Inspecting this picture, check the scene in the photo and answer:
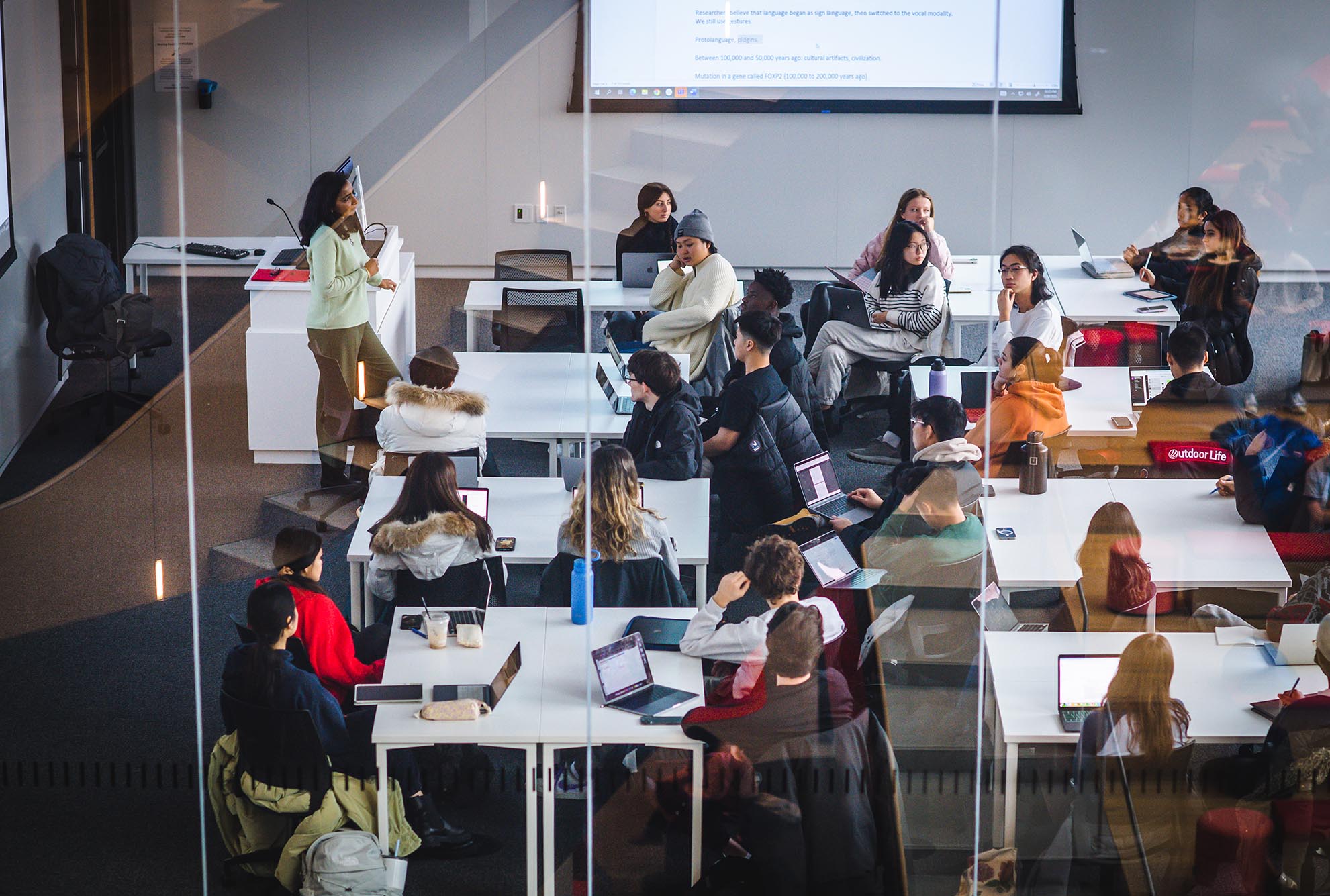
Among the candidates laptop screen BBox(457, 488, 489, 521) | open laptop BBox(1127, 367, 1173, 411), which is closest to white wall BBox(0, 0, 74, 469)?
laptop screen BBox(457, 488, 489, 521)

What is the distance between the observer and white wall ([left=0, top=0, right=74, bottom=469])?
3967mm

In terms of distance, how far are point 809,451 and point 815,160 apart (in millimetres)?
995

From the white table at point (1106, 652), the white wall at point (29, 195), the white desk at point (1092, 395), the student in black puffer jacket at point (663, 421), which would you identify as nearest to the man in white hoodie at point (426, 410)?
the student in black puffer jacket at point (663, 421)

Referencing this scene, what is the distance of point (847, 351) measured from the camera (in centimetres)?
460

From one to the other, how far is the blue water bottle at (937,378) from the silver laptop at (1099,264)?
577 millimetres

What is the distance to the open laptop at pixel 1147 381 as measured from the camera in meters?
4.95

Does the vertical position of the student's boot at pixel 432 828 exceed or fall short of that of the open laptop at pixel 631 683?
it falls short

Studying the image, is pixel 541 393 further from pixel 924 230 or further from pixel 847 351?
pixel 924 230

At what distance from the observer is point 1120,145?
4.18m

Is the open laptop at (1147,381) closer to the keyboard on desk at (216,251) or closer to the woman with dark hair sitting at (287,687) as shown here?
the woman with dark hair sitting at (287,687)

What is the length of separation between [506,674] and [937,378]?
1.90m

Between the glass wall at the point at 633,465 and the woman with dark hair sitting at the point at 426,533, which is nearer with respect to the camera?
the glass wall at the point at 633,465

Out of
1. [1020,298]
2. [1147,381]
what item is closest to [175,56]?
[1020,298]

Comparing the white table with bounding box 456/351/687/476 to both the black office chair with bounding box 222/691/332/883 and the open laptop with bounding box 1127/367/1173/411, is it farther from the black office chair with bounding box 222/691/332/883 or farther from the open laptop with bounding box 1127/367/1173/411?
the open laptop with bounding box 1127/367/1173/411
